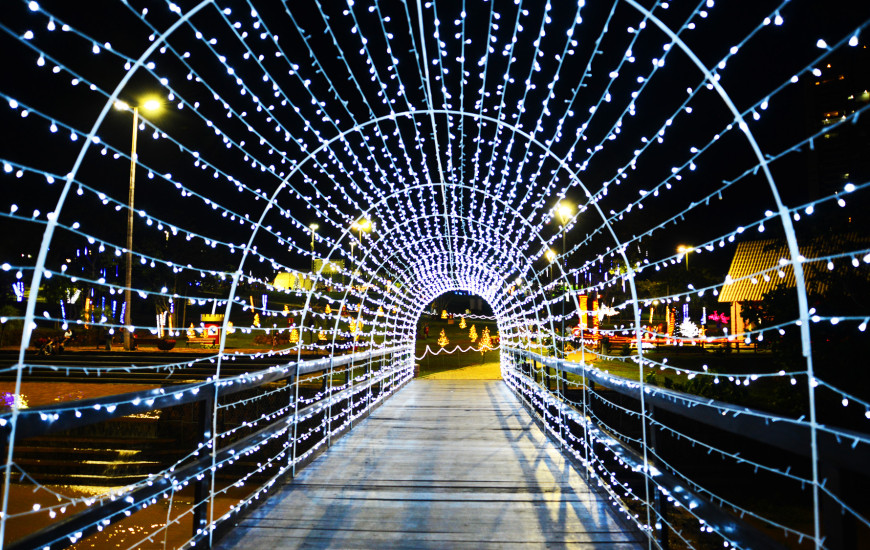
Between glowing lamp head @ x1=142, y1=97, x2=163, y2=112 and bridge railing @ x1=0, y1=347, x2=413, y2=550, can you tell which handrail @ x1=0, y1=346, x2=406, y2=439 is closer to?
bridge railing @ x1=0, y1=347, x2=413, y2=550

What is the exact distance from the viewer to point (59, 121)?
229 centimetres

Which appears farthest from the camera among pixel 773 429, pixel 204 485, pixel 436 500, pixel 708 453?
pixel 708 453

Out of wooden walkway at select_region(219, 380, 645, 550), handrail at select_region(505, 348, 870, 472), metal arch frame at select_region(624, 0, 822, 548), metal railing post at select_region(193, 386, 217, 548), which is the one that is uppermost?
metal arch frame at select_region(624, 0, 822, 548)

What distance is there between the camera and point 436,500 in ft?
12.8

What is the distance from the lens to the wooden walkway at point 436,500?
10.4ft

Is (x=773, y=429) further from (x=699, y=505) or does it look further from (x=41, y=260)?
(x=41, y=260)

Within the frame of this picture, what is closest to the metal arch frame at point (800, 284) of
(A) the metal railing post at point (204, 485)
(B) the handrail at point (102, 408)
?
(B) the handrail at point (102, 408)

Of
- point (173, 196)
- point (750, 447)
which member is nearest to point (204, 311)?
point (173, 196)

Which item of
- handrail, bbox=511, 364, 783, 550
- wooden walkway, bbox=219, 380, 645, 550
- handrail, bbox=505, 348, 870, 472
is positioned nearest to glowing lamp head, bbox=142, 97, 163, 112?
wooden walkway, bbox=219, 380, 645, 550

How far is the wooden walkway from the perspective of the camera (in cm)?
316

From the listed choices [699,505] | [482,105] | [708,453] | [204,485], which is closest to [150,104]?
[482,105]

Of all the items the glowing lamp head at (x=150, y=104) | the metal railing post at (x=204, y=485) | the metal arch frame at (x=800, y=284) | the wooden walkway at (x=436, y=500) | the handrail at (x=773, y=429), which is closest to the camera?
the handrail at (x=773, y=429)

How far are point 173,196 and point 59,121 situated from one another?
Answer: 2668cm

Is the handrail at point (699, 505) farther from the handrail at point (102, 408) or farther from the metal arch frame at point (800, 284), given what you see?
A: the handrail at point (102, 408)
